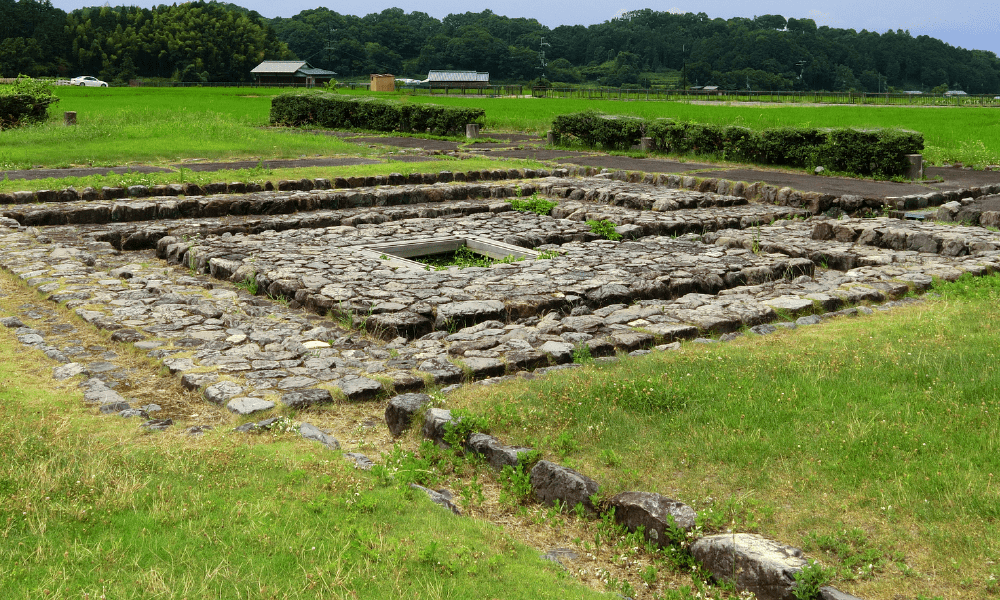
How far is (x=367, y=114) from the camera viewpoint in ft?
92.5

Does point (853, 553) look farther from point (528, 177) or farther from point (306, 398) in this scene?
point (528, 177)

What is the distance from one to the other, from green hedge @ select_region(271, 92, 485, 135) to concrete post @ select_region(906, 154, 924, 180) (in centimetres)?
1359

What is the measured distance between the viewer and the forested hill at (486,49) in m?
67.1

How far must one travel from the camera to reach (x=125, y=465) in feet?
12.5

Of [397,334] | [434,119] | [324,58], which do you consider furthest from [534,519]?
[324,58]

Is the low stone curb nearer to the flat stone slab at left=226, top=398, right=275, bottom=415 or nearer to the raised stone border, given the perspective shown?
the flat stone slab at left=226, top=398, right=275, bottom=415

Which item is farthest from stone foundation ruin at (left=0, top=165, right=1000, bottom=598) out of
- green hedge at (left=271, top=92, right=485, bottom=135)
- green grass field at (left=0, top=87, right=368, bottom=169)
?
green hedge at (left=271, top=92, right=485, bottom=135)

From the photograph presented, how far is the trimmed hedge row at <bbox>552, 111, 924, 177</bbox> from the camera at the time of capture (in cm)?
1666

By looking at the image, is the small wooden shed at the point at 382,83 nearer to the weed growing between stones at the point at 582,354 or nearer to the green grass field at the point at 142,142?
the green grass field at the point at 142,142

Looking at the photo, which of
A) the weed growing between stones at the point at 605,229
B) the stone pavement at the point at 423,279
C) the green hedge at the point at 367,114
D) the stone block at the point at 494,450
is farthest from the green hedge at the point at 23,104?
the stone block at the point at 494,450

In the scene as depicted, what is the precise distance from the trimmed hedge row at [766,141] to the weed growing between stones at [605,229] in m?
8.13

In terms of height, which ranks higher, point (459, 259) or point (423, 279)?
point (423, 279)

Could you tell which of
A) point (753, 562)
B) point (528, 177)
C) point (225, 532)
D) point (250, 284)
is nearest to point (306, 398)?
point (225, 532)

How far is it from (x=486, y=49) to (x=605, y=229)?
88.4 m
